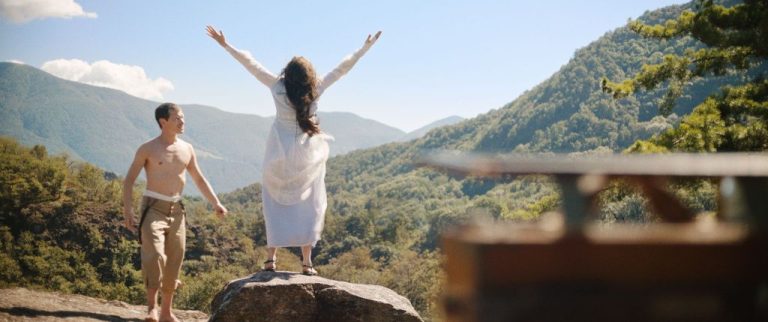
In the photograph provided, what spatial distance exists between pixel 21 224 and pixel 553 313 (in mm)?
66180

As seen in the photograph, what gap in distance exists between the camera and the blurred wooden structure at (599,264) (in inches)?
51.1

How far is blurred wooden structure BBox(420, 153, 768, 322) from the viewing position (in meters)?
1.30

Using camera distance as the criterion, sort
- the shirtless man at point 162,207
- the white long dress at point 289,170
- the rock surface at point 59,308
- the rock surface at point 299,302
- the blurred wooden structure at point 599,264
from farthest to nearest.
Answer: the rock surface at point 59,308
the white long dress at point 289,170
the rock surface at point 299,302
the shirtless man at point 162,207
the blurred wooden structure at point 599,264

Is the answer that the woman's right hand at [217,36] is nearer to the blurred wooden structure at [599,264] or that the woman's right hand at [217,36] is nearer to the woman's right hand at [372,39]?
the woman's right hand at [372,39]

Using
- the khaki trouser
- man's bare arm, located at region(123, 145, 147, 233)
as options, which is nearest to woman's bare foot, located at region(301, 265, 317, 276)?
the khaki trouser

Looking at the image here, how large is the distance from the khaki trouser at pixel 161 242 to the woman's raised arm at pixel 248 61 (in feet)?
5.40

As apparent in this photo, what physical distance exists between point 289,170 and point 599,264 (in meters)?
5.88

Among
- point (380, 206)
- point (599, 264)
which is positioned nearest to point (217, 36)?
point (599, 264)

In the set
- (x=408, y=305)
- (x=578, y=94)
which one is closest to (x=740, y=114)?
(x=408, y=305)

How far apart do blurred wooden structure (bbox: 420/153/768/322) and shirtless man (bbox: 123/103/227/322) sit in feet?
18.2

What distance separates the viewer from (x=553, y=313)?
4.34 feet

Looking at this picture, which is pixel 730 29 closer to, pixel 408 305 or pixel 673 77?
pixel 673 77

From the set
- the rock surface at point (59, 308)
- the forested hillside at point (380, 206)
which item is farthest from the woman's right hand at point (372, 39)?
the rock surface at point (59, 308)

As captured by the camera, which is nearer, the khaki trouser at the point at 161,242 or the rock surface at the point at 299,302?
the khaki trouser at the point at 161,242
